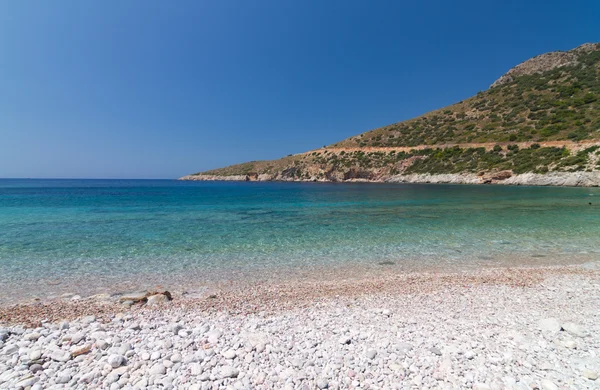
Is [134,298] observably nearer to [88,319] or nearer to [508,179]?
[88,319]

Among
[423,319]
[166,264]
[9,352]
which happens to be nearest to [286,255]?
[166,264]

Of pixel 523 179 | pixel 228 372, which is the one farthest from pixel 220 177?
pixel 228 372

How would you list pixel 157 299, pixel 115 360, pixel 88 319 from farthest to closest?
pixel 157 299 < pixel 88 319 < pixel 115 360

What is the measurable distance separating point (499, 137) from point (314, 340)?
7067cm

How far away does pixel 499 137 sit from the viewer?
59.7 metres

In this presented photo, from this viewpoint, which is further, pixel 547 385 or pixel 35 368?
pixel 35 368

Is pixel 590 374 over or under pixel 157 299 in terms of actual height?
over

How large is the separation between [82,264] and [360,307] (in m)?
9.26

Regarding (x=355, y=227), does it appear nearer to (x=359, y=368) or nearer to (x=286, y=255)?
(x=286, y=255)

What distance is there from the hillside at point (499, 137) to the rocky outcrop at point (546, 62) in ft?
0.91

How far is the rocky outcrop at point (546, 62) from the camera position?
82856 millimetres

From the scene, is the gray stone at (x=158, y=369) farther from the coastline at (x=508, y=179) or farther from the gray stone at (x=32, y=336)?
the coastline at (x=508, y=179)

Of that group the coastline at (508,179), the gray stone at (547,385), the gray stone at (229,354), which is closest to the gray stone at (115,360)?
the gray stone at (229,354)

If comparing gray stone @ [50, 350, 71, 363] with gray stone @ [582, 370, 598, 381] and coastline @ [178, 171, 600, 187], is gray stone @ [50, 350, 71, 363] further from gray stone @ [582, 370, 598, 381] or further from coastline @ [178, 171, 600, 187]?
coastline @ [178, 171, 600, 187]
